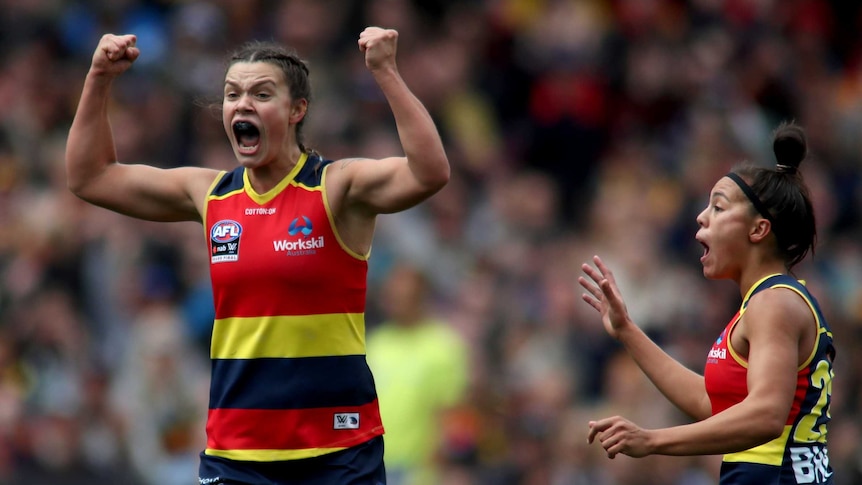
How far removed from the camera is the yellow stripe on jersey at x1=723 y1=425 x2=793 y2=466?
5.32m

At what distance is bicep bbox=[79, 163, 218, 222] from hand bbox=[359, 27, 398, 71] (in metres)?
1.03

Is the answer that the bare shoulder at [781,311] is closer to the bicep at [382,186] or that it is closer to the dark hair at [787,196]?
the dark hair at [787,196]

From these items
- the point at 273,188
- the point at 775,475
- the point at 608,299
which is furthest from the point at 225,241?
the point at 775,475

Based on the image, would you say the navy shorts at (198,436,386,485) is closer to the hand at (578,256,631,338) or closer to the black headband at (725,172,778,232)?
the hand at (578,256,631,338)

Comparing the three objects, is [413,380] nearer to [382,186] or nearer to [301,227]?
[301,227]

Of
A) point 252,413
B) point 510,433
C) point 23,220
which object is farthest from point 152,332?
point 252,413

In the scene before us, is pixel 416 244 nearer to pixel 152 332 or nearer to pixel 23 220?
pixel 152 332

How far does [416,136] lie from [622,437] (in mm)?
1468

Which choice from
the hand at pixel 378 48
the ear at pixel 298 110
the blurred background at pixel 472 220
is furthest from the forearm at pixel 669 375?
the blurred background at pixel 472 220

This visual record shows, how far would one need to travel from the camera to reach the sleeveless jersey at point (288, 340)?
18.6 feet

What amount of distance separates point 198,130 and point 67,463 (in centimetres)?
356

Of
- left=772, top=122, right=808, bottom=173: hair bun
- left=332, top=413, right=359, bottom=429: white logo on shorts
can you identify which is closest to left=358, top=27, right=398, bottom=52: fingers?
left=332, top=413, right=359, bottom=429: white logo on shorts

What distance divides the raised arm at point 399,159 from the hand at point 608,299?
84 centimetres

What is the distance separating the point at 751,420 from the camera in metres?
5.07
